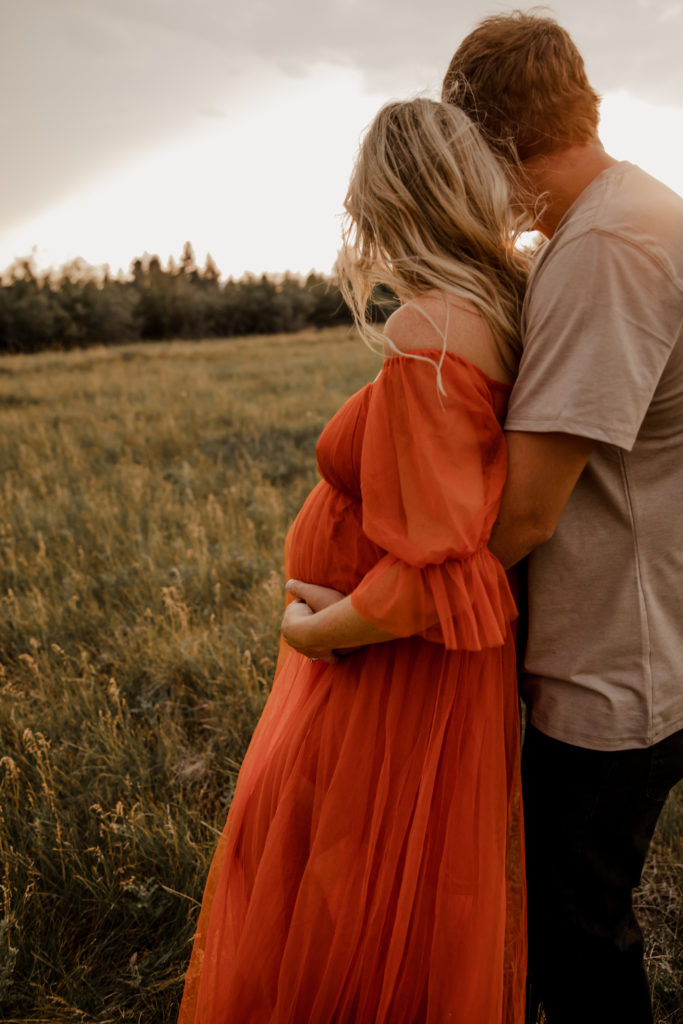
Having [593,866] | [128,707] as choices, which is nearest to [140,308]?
[128,707]

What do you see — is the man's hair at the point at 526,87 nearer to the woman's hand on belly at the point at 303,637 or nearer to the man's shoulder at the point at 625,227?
the man's shoulder at the point at 625,227

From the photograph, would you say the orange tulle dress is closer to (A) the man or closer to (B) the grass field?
(A) the man

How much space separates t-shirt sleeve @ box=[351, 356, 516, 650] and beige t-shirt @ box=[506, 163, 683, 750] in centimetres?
9

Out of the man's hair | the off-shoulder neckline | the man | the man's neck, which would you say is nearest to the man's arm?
the man

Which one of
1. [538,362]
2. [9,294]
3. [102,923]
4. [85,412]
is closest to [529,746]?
[538,362]

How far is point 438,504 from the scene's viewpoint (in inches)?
46.5

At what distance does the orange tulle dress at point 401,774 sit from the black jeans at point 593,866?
0.07 meters

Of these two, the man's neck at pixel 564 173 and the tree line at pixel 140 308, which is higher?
the tree line at pixel 140 308

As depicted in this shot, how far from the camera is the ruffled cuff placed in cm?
120

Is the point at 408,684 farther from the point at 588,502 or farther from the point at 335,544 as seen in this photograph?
the point at 588,502

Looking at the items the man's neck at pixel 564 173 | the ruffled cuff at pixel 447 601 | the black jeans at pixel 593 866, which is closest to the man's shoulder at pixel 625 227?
the man's neck at pixel 564 173

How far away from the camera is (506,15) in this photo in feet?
4.35

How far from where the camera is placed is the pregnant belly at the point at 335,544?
4.97ft

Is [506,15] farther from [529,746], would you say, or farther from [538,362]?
[529,746]
